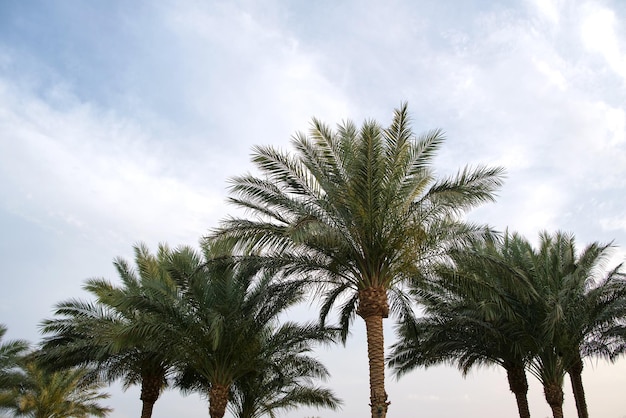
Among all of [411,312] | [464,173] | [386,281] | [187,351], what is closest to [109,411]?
[187,351]

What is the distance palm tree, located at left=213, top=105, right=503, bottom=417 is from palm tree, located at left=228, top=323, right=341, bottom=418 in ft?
17.3

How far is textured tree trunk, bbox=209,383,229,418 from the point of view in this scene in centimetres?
1778

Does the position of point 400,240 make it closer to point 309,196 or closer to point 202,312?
point 309,196

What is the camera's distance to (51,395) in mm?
28828

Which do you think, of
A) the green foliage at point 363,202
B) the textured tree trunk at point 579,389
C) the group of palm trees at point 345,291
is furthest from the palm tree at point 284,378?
the textured tree trunk at point 579,389

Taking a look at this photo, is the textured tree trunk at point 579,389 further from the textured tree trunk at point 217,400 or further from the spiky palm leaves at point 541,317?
the textured tree trunk at point 217,400

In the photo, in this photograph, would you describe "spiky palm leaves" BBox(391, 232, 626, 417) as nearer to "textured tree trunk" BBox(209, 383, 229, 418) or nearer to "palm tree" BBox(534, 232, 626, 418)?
"palm tree" BBox(534, 232, 626, 418)

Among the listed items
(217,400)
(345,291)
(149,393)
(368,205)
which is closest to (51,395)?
(149,393)

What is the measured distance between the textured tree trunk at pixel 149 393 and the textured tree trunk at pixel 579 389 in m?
15.5

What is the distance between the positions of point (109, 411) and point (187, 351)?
18.5 meters

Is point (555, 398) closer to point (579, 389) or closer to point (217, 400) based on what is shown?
point (579, 389)

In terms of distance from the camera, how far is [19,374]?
28875 mm

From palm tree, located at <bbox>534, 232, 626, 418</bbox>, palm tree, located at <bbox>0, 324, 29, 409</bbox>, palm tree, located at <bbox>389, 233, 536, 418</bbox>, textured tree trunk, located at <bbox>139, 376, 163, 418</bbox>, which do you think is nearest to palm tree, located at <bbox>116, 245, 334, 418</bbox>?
textured tree trunk, located at <bbox>139, 376, 163, 418</bbox>

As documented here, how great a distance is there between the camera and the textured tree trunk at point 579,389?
2080cm
